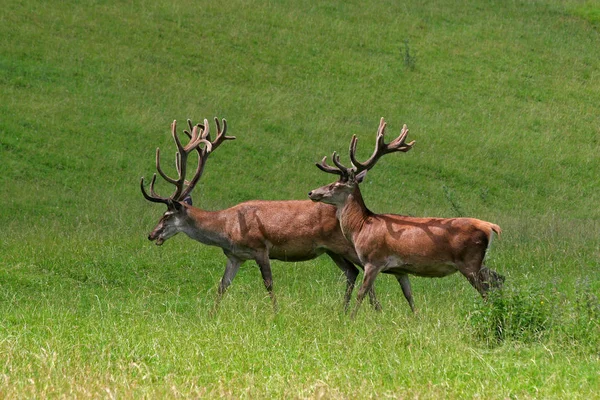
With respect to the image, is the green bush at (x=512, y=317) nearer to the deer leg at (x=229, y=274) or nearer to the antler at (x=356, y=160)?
the antler at (x=356, y=160)

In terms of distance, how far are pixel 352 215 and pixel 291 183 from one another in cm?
1187

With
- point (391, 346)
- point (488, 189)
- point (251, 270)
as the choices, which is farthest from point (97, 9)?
point (391, 346)

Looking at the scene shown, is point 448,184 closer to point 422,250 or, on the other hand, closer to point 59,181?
point 59,181

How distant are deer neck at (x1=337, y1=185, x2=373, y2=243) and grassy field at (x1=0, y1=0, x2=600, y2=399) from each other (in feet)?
2.69

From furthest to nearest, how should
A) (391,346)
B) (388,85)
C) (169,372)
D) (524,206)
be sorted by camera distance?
1. (388,85)
2. (524,206)
3. (391,346)
4. (169,372)

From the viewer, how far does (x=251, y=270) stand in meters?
15.0

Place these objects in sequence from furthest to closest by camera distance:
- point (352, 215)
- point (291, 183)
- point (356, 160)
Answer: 1. point (291, 183)
2. point (356, 160)
3. point (352, 215)

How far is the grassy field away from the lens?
8547mm

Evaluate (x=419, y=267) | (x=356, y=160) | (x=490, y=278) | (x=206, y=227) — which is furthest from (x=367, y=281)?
(x=206, y=227)

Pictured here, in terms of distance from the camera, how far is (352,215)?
12250 mm

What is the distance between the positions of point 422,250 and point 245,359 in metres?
3.24

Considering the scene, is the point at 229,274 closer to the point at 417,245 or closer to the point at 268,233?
the point at 268,233

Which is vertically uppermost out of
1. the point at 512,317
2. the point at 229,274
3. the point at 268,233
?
the point at 512,317

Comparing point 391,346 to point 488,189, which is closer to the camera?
point 391,346
